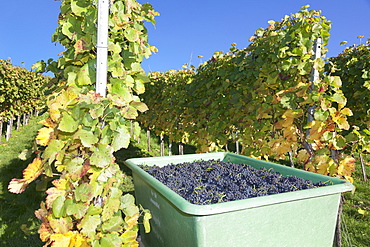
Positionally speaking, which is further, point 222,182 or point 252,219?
point 222,182

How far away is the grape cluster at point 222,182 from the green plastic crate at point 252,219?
0.14 m

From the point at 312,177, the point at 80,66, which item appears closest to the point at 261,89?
the point at 312,177

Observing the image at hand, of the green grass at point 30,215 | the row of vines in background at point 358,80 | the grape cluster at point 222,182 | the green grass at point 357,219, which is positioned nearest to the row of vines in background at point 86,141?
the grape cluster at point 222,182

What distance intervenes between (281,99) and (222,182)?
3.19 ft

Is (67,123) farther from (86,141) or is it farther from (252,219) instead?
(252,219)

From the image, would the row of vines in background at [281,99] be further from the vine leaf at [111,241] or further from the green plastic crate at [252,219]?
the vine leaf at [111,241]

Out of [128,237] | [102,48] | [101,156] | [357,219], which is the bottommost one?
[357,219]

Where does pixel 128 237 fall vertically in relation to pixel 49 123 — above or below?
below

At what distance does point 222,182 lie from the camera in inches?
69.4

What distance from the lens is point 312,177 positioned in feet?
6.02

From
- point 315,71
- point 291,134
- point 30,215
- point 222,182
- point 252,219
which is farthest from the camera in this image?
point 30,215

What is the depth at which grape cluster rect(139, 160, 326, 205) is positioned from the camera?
1496mm

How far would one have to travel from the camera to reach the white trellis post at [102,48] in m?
1.45

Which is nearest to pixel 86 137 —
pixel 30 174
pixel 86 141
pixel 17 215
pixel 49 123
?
pixel 86 141
